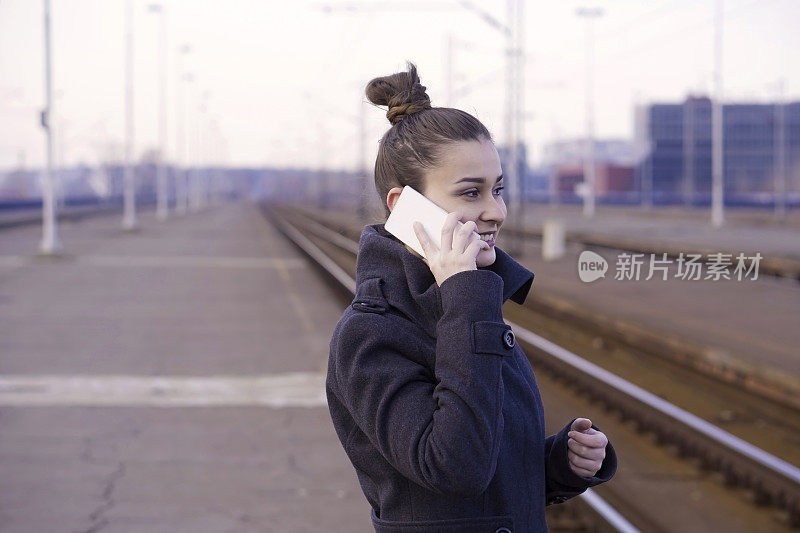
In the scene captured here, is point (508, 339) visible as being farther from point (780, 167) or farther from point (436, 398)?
point (780, 167)

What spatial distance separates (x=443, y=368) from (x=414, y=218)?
1.00ft

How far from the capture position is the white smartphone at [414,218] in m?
1.99

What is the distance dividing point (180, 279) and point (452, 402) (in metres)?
19.6

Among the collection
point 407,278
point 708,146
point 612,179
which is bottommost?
point 407,278

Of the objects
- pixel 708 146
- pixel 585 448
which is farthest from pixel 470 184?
pixel 708 146

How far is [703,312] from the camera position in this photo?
15.8 m

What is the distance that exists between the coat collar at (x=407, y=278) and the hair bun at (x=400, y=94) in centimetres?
28

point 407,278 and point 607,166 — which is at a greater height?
point 607,166

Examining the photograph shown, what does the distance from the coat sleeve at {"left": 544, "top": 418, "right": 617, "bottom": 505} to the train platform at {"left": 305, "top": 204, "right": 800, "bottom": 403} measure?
25.3 feet

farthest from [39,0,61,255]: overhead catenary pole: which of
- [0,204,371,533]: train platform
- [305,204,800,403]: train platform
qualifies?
[305,204,800,403]: train platform

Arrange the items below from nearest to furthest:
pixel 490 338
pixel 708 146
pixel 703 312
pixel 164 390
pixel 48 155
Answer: pixel 490 338, pixel 164 390, pixel 703 312, pixel 48 155, pixel 708 146

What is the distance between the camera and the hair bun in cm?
222

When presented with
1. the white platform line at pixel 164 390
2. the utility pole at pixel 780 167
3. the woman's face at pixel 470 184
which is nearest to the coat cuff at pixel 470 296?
the woman's face at pixel 470 184

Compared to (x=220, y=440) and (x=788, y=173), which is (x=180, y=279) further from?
(x=788, y=173)
